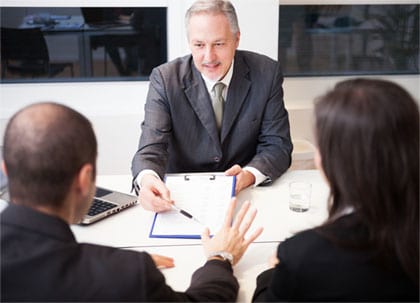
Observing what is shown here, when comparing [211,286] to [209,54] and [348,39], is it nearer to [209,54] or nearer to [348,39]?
→ [209,54]

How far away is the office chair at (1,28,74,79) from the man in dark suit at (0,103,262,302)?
2545mm

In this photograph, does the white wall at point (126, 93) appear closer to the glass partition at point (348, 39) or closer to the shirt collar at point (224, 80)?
the glass partition at point (348, 39)

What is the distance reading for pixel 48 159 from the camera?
102 cm

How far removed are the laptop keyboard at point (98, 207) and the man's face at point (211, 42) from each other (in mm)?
741

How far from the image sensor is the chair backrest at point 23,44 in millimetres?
3393

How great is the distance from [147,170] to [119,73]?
5.85 ft

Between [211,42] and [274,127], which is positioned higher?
[211,42]

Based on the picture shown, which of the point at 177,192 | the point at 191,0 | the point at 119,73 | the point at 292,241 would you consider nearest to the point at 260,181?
the point at 177,192

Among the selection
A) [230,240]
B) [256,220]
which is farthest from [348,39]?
[230,240]

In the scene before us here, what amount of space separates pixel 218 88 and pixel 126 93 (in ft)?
4.49

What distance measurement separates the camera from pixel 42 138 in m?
1.03

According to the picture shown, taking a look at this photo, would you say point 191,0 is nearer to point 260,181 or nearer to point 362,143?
point 260,181

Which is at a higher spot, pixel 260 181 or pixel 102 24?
pixel 102 24

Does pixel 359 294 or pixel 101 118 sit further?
pixel 101 118
